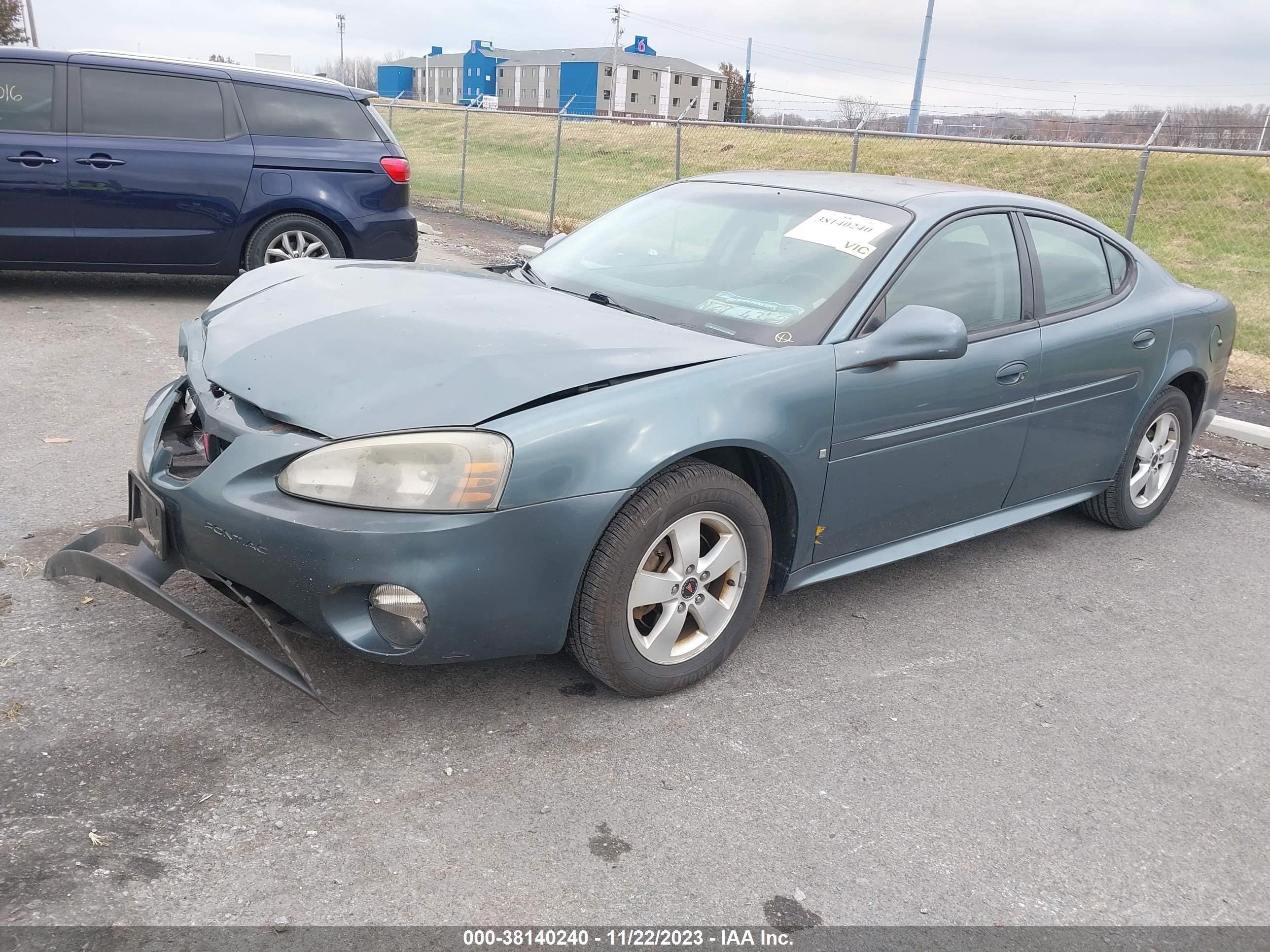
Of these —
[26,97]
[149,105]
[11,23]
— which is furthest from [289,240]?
[11,23]

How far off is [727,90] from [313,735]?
60.0 meters

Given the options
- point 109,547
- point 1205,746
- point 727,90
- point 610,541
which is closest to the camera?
point 610,541

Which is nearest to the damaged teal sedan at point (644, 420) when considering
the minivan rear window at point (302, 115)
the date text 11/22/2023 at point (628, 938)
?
the date text 11/22/2023 at point (628, 938)

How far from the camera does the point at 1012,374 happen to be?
3938mm

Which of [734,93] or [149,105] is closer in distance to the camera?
[149,105]

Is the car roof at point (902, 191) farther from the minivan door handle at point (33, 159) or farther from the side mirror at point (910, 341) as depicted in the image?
the minivan door handle at point (33, 159)

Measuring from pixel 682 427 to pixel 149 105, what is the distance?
6.65 m

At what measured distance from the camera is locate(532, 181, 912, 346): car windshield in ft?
11.7

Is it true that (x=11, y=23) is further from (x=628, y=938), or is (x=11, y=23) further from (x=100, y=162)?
(x=628, y=938)

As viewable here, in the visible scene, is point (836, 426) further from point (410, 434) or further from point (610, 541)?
point (410, 434)

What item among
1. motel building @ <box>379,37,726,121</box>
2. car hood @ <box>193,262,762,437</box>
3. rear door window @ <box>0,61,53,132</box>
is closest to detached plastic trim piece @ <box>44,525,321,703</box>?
car hood @ <box>193,262,762,437</box>

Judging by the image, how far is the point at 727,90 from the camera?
58594 millimetres

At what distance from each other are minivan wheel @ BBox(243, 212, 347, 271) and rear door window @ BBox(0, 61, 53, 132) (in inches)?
59.7

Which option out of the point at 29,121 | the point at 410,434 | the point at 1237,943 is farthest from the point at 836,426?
the point at 29,121
